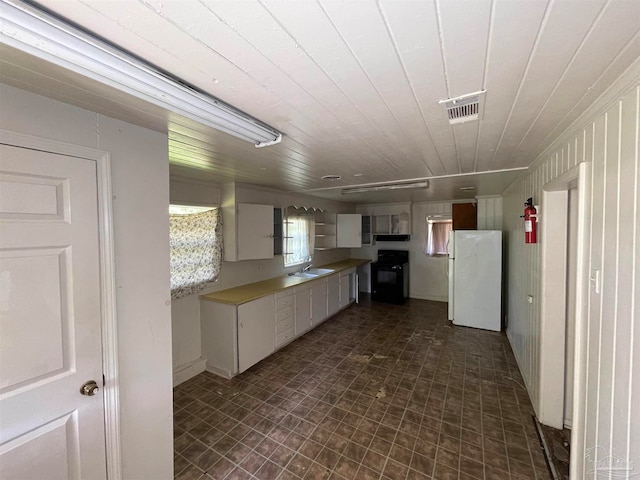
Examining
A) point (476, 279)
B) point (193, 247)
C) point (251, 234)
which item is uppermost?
point (251, 234)

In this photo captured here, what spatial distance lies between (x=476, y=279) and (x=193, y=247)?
4290 mm

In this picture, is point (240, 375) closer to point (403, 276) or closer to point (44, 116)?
point (44, 116)

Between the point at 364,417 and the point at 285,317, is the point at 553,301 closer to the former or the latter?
the point at 364,417

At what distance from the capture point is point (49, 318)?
116cm

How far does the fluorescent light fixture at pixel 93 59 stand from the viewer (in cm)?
69

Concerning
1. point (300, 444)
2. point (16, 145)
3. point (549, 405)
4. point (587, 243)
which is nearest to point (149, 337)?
point (16, 145)

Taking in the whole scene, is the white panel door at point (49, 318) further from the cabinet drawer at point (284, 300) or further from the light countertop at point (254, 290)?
the cabinet drawer at point (284, 300)

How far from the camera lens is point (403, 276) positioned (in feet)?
19.6

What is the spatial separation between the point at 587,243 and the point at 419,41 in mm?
1415

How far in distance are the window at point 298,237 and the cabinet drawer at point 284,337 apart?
122cm

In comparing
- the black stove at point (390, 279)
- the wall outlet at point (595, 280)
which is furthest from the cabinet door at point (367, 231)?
the wall outlet at point (595, 280)

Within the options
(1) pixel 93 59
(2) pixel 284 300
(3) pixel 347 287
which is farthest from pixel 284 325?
(1) pixel 93 59

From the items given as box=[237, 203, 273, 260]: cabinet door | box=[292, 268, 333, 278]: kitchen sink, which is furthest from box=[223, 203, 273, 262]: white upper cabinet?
box=[292, 268, 333, 278]: kitchen sink

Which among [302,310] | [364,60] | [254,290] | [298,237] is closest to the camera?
[364,60]
